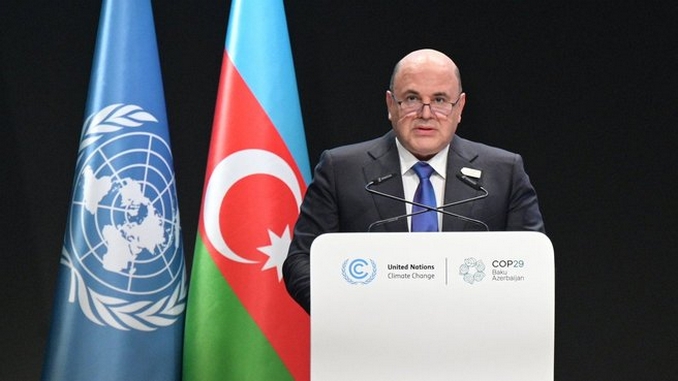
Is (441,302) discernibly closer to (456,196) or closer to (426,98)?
(456,196)

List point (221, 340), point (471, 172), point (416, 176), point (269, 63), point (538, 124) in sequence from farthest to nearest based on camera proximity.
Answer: point (538, 124)
point (269, 63)
point (221, 340)
point (416, 176)
point (471, 172)

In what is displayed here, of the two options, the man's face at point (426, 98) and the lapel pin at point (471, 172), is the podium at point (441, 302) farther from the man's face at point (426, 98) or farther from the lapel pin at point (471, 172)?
the man's face at point (426, 98)

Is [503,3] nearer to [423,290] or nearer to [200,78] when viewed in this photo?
[200,78]

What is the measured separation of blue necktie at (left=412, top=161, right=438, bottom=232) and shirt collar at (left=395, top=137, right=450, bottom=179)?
2 cm

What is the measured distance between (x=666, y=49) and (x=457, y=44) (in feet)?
2.81

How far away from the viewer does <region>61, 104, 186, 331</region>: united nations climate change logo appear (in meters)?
3.14

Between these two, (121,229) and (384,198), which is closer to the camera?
(384,198)

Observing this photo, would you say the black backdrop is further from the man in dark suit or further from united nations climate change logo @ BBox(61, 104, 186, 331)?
the man in dark suit

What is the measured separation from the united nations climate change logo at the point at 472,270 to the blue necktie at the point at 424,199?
47 centimetres

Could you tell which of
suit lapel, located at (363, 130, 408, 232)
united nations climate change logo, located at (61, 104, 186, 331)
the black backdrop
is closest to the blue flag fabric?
united nations climate change logo, located at (61, 104, 186, 331)

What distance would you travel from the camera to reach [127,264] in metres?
3.15

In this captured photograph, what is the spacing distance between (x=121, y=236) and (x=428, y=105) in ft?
4.58

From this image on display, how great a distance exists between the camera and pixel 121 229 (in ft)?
10.3

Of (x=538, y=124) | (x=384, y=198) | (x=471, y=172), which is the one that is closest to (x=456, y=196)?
(x=471, y=172)
